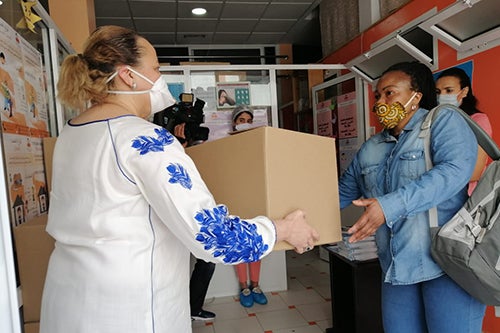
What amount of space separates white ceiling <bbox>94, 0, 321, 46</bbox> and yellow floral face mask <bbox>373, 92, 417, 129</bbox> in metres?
3.89

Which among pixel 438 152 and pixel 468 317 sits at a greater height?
pixel 438 152

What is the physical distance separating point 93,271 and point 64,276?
9cm

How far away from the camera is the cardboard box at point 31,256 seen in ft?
4.01

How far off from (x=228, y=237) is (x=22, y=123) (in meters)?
1.03

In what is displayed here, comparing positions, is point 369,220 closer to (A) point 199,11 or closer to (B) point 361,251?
(B) point 361,251

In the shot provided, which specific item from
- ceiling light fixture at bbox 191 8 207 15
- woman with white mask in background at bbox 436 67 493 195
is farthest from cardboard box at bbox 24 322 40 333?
ceiling light fixture at bbox 191 8 207 15

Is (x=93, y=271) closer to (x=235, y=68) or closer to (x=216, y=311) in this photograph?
(x=216, y=311)

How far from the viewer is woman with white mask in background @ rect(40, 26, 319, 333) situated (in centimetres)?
84

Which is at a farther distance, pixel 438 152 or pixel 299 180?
pixel 438 152

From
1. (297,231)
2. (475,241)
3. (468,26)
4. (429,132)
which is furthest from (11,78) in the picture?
(468,26)

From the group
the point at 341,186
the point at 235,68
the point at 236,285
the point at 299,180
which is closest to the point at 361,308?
the point at 341,186

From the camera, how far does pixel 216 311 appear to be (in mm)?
3084

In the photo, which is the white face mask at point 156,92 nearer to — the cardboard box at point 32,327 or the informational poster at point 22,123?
the informational poster at point 22,123

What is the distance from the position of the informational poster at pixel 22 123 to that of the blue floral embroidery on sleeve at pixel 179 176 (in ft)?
2.06
